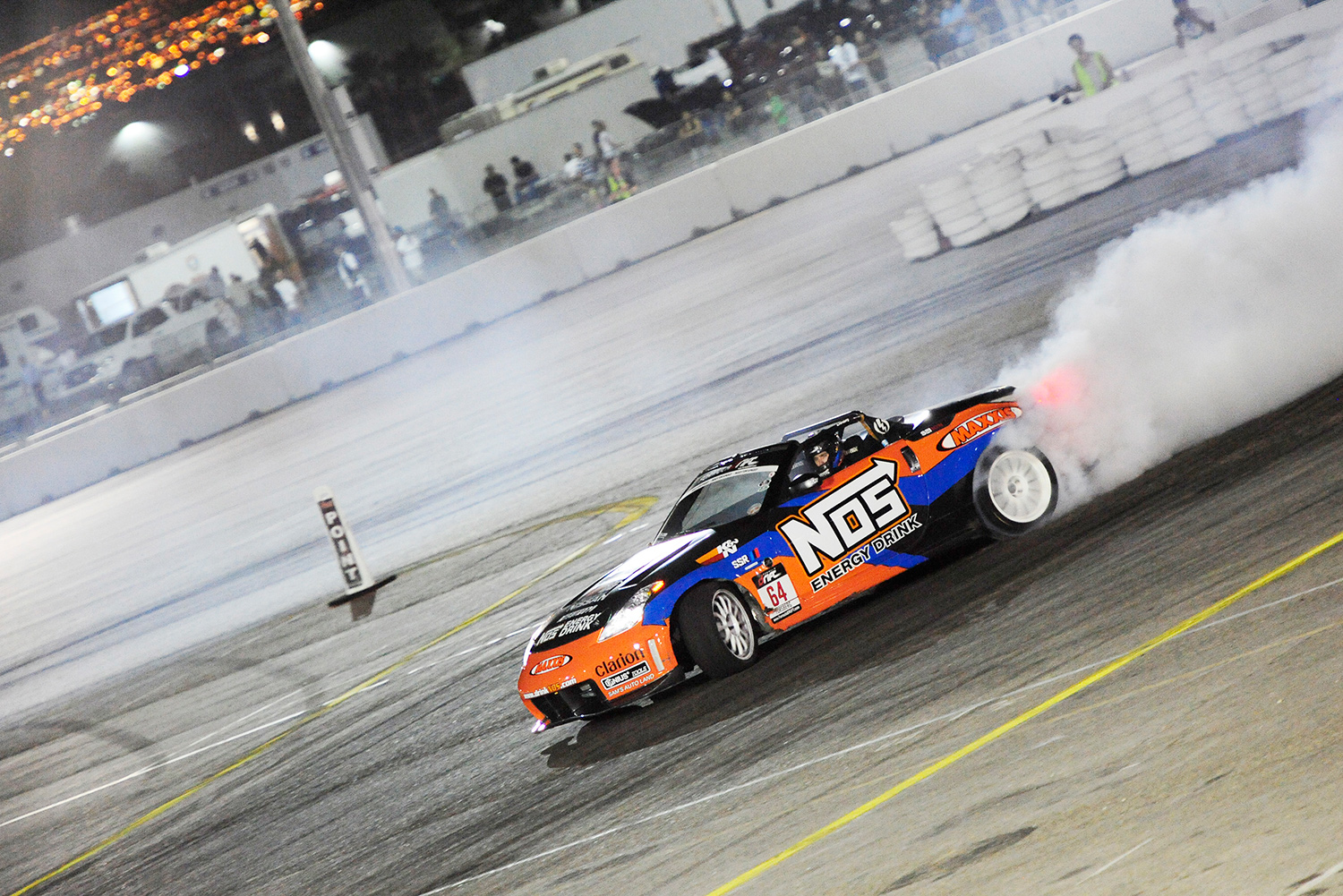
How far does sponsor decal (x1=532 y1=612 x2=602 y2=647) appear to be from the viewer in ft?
24.0

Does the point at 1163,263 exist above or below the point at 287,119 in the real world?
below

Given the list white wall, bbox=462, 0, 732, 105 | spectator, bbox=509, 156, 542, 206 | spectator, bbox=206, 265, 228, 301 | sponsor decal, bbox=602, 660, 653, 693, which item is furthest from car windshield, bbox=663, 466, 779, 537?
white wall, bbox=462, 0, 732, 105

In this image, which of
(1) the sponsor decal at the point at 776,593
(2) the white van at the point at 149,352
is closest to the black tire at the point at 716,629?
(1) the sponsor decal at the point at 776,593

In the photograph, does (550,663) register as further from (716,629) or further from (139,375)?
(139,375)

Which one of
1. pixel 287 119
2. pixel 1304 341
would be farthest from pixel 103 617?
pixel 287 119

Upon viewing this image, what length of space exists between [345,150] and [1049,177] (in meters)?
15.8

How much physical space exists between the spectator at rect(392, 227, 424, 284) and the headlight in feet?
69.5

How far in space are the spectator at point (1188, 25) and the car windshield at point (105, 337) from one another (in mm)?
20188

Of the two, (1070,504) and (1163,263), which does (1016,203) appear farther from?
(1070,504)

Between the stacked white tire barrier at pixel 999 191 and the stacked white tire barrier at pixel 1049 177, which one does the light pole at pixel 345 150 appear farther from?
the stacked white tire barrier at pixel 1049 177

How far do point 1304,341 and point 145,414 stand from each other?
2395 centimetres

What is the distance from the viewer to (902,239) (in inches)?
711

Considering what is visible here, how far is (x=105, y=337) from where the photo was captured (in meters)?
27.7

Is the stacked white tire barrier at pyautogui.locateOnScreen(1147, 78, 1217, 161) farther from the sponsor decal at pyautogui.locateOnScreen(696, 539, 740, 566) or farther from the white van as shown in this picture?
the white van
